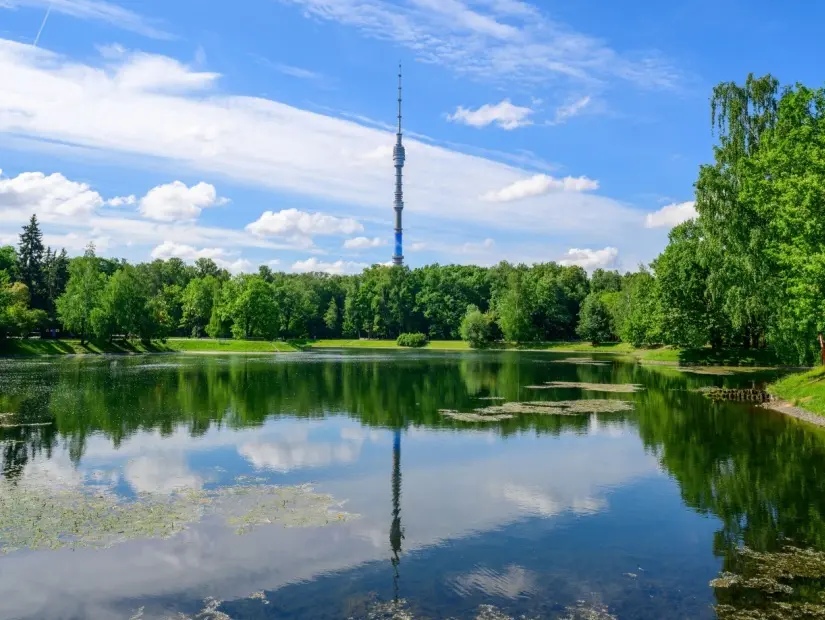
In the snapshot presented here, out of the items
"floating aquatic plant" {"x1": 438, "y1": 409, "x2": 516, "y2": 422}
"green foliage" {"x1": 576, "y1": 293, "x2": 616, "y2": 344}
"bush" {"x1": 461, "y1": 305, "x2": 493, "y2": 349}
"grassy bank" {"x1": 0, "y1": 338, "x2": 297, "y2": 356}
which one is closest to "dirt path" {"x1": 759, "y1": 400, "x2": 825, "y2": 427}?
"floating aquatic plant" {"x1": 438, "y1": 409, "x2": 516, "y2": 422}

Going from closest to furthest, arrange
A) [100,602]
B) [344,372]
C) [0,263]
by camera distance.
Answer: [100,602] → [344,372] → [0,263]

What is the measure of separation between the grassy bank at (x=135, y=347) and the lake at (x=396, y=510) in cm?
6862

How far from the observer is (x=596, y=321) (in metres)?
144

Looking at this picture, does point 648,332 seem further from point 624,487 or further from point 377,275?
point 377,275

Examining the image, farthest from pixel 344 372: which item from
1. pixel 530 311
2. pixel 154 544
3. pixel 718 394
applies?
pixel 530 311

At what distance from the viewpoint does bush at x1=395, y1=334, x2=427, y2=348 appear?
156250 mm

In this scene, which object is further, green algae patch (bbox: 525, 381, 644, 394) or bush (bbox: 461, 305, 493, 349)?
bush (bbox: 461, 305, 493, 349)

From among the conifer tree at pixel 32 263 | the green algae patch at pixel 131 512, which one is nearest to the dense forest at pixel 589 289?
the conifer tree at pixel 32 263

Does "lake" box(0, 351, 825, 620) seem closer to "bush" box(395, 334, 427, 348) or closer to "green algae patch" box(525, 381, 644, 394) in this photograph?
"green algae patch" box(525, 381, 644, 394)

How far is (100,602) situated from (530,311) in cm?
14111

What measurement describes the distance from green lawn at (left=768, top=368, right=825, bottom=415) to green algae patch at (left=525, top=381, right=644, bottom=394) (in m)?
10.7

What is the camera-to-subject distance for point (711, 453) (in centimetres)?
2934

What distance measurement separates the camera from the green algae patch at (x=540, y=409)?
40406 millimetres

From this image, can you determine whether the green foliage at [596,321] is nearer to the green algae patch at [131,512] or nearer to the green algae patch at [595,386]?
the green algae patch at [595,386]
